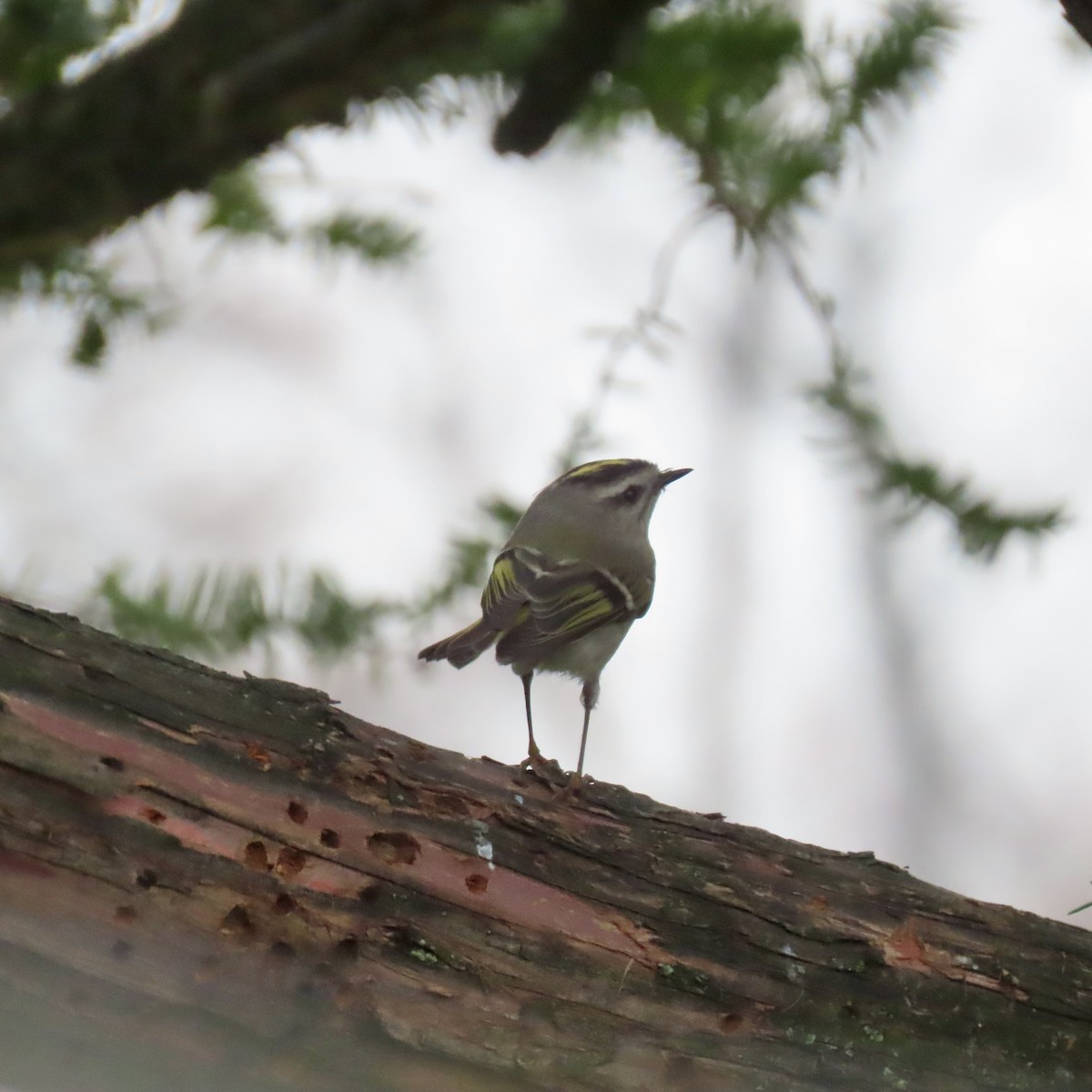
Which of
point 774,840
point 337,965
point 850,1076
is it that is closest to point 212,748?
point 337,965

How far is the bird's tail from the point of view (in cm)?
221

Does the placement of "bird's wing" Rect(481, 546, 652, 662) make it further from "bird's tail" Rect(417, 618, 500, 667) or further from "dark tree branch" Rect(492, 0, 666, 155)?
"dark tree branch" Rect(492, 0, 666, 155)

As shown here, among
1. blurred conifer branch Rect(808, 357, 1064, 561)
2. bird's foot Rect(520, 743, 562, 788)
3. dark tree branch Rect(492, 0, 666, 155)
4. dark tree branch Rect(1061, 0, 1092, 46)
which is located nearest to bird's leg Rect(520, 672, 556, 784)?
bird's foot Rect(520, 743, 562, 788)

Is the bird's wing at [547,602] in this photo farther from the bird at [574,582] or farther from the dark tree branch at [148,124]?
the dark tree branch at [148,124]

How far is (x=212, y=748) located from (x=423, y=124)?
0.79m

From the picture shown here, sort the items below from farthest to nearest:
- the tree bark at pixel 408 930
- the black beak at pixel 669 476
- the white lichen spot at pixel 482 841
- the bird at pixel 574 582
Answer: the black beak at pixel 669 476 < the bird at pixel 574 582 < the white lichen spot at pixel 482 841 < the tree bark at pixel 408 930

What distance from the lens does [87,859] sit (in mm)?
1325

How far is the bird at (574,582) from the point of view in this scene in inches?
92.3

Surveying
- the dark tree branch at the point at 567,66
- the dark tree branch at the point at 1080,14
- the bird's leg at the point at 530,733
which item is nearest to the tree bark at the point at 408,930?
the bird's leg at the point at 530,733

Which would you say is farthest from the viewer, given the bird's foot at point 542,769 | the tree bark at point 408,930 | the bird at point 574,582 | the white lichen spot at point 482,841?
the bird at point 574,582

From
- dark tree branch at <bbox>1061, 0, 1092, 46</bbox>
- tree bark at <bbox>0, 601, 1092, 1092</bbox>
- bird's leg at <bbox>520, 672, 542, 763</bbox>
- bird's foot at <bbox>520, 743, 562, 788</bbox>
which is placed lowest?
tree bark at <bbox>0, 601, 1092, 1092</bbox>

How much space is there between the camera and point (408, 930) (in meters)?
1.44

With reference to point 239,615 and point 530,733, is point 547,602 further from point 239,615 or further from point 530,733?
point 239,615

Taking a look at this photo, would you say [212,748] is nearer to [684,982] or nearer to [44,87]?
[684,982]
